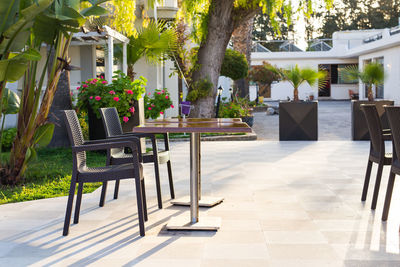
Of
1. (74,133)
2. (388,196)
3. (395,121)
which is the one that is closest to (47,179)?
(74,133)

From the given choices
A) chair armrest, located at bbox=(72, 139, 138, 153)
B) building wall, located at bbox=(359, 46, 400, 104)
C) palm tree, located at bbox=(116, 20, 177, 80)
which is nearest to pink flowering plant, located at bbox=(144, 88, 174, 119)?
palm tree, located at bbox=(116, 20, 177, 80)

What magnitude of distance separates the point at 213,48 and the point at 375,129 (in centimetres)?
891

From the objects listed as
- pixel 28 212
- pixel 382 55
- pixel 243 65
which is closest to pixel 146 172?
pixel 28 212

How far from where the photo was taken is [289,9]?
12.4 m

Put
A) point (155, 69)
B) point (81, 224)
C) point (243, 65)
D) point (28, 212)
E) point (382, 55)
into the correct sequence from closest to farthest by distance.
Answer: point (81, 224) < point (28, 212) < point (155, 69) < point (243, 65) < point (382, 55)

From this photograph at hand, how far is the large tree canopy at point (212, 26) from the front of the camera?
13.0 m

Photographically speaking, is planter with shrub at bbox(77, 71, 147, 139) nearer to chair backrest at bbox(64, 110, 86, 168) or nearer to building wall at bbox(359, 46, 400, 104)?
chair backrest at bbox(64, 110, 86, 168)

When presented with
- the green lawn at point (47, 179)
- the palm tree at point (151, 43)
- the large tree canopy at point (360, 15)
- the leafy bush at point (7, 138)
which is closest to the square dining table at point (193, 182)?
the green lawn at point (47, 179)

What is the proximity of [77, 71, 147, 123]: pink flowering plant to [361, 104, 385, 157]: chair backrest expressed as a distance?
4.90 metres

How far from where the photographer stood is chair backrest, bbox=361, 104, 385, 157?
4.84 metres

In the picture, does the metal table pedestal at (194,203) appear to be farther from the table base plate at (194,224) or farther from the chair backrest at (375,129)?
the chair backrest at (375,129)

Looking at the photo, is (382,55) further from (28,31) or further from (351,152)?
(28,31)

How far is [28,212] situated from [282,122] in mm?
7411

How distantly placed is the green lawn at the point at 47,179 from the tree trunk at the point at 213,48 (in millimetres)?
4914
